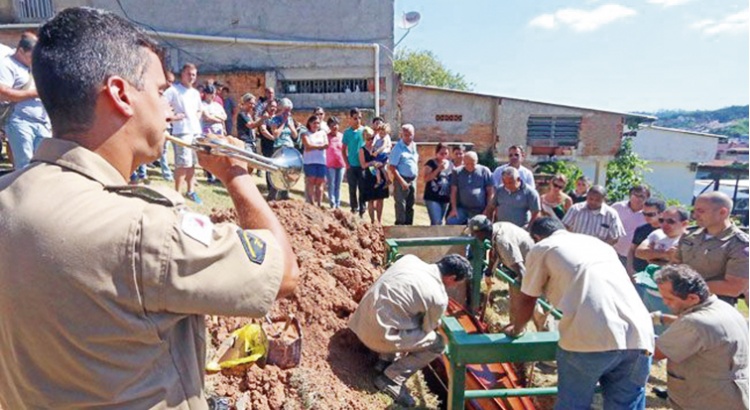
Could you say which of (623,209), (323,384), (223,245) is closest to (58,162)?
(223,245)

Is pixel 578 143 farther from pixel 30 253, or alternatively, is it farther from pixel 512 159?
pixel 30 253

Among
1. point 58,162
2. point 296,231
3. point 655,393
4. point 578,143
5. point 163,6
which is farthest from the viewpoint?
point 578,143

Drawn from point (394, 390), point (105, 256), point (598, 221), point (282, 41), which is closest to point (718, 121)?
point (282, 41)

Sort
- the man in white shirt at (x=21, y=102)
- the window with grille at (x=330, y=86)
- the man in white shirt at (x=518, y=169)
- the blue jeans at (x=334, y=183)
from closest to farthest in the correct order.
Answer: the man in white shirt at (x=21, y=102), the man in white shirt at (x=518, y=169), the blue jeans at (x=334, y=183), the window with grille at (x=330, y=86)

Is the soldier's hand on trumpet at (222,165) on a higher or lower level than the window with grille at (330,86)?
lower

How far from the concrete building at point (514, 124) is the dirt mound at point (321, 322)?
954 cm

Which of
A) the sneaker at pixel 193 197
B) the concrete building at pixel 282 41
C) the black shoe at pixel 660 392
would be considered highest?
the concrete building at pixel 282 41

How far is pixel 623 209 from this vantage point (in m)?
6.48

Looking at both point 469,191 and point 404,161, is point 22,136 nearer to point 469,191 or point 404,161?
point 404,161

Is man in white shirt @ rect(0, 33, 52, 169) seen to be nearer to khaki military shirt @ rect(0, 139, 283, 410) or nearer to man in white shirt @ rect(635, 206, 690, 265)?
khaki military shirt @ rect(0, 139, 283, 410)

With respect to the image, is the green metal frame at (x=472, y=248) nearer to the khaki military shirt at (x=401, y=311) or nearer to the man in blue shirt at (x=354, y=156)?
the khaki military shirt at (x=401, y=311)

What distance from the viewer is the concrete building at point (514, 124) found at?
15.3 metres

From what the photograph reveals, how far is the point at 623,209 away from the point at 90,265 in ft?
22.5

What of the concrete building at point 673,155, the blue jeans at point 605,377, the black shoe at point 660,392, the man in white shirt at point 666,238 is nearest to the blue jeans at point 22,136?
the blue jeans at point 605,377
